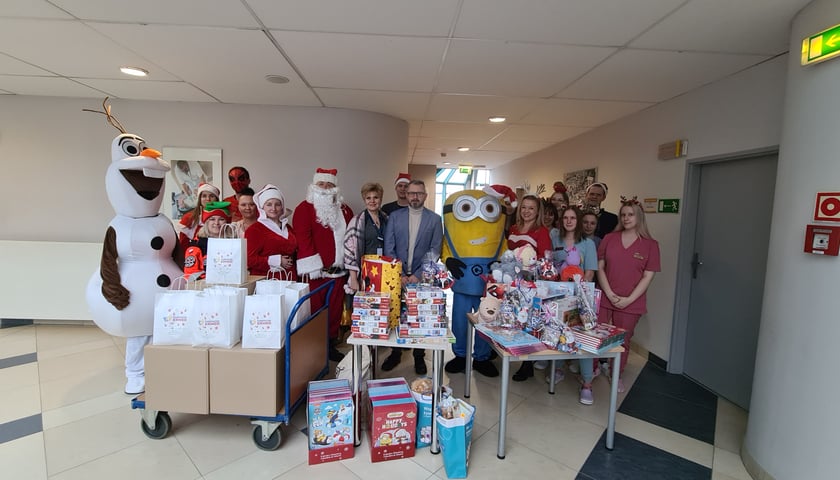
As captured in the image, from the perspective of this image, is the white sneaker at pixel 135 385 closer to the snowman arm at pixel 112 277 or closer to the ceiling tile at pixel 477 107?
the snowman arm at pixel 112 277

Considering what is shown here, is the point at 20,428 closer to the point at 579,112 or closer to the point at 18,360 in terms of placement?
the point at 18,360

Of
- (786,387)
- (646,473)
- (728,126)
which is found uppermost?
(728,126)

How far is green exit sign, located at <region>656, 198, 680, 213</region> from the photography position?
334 cm

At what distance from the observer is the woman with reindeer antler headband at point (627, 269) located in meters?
2.83

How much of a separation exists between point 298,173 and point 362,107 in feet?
3.61

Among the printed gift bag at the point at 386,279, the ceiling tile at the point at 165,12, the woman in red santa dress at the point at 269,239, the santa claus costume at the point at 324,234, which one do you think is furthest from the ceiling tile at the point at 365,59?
the printed gift bag at the point at 386,279

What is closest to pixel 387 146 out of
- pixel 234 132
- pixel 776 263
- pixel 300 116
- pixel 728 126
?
pixel 300 116

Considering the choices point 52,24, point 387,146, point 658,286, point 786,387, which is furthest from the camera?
point 387,146

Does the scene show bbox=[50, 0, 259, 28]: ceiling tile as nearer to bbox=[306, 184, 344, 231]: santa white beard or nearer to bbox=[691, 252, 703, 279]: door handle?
bbox=[306, 184, 344, 231]: santa white beard

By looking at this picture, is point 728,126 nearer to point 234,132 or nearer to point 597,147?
point 597,147

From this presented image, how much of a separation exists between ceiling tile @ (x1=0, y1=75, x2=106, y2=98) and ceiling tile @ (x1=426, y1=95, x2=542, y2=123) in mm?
3636

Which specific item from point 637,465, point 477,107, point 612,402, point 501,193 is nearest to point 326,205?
point 501,193

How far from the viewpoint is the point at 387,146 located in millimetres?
4555

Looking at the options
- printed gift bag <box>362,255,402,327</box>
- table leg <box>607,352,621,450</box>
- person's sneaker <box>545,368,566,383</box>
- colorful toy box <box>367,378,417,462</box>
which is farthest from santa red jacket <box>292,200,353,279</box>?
table leg <box>607,352,621,450</box>
